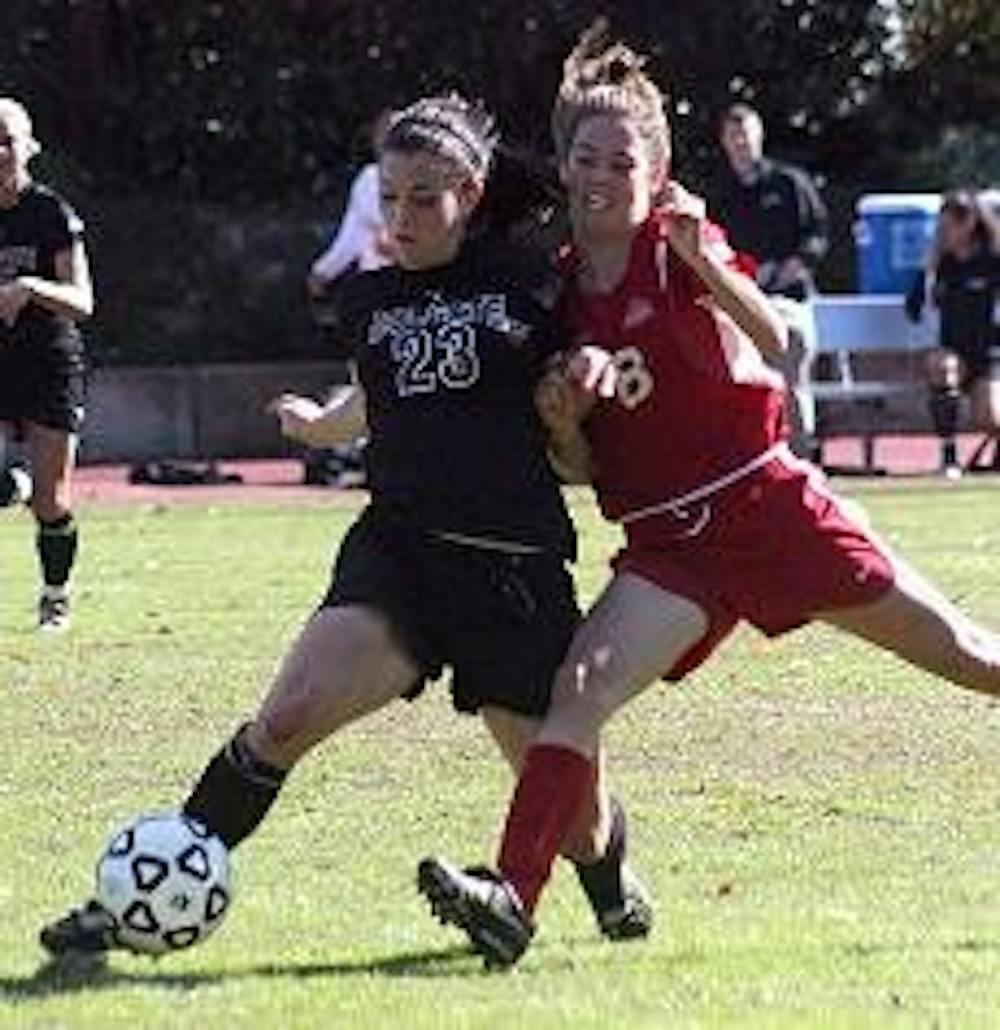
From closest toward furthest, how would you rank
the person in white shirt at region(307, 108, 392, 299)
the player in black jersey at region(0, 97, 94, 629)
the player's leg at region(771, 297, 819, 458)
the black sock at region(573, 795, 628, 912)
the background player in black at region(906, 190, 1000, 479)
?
the black sock at region(573, 795, 628, 912), the player in black jersey at region(0, 97, 94, 629), the player's leg at region(771, 297, 819, 458), the person in white shirt at region(307, 108, 392, 299), the background player in black at region(906, 190, 1000, 479)

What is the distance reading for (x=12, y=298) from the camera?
12477 mm

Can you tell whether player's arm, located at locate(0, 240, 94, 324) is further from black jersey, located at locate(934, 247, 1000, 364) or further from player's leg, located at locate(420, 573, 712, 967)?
black jersey, located at locate(934, 247, 1000, 364)

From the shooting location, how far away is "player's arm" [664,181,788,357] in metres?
6.82

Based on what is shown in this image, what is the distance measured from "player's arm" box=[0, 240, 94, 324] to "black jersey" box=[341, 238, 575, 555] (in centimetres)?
563

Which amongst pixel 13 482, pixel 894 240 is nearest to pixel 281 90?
pixel 894 240

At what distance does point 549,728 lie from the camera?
6816 millimetres

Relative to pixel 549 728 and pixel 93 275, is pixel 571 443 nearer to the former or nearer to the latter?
pixel 549 728

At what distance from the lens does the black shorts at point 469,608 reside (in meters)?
6.93

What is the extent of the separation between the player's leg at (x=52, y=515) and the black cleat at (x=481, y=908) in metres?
6.73

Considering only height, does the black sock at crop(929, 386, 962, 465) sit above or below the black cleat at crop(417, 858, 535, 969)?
below

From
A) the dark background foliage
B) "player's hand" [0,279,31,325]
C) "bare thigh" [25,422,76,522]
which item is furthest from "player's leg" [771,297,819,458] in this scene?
"player's hand" [0,279,31,325]

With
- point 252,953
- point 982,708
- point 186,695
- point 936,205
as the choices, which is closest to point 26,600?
point 186,695

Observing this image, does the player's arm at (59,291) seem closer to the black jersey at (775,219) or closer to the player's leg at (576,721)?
the player's leg at (576,721)

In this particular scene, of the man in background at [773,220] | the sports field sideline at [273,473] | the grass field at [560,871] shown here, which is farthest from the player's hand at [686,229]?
the sports field sideline at [273,473]
